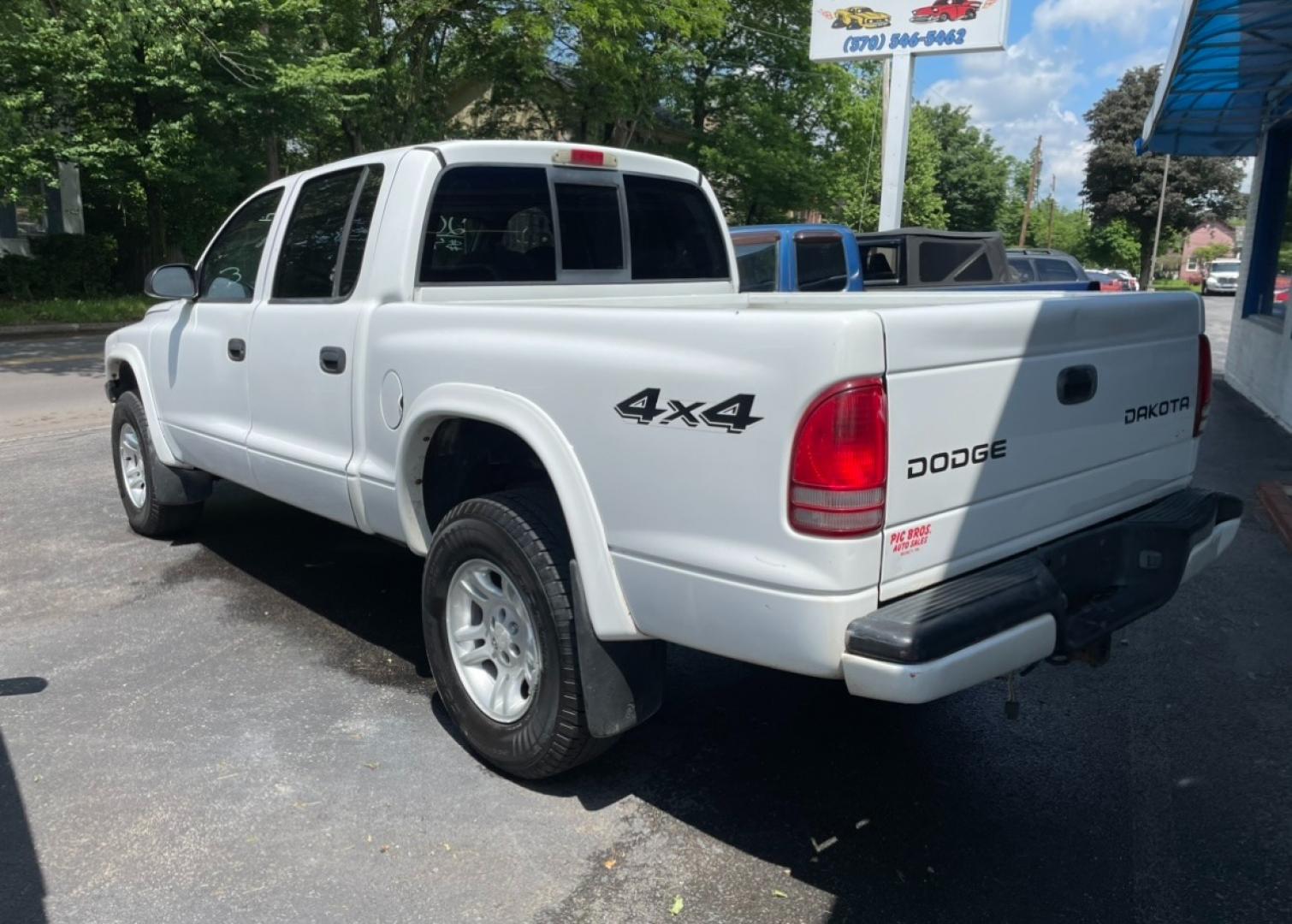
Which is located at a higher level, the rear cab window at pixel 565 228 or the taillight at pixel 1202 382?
the rear cab window at pixel 565 228

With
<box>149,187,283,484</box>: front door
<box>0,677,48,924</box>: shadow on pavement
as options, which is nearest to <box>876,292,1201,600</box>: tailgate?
<box>0,677,48,924</box>: shadow on pavement

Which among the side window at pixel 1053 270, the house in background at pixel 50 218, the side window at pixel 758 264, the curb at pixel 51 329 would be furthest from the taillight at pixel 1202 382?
the house in background at pixel 50 218

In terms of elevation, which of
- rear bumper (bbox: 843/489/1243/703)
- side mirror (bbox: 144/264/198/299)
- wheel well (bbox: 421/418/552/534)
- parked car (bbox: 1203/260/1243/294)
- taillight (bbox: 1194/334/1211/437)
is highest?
side mirror (bbox: 144/264/198/299)

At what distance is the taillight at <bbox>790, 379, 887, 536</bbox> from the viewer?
2.40m

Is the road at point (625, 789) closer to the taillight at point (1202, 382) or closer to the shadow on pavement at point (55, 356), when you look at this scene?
the taillight at point (1202, 382)

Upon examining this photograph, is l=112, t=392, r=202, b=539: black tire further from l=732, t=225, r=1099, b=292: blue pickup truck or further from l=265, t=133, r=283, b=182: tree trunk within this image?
l=265, t=133, r=283, b=182: tree trunk

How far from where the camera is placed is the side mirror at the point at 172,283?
4.93m

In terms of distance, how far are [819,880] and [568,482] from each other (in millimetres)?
1344

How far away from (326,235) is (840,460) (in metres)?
2.76

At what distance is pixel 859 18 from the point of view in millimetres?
17609

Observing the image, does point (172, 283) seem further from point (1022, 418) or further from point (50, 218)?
point (50, 218)

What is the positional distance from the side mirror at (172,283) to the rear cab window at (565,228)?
1.80 meters

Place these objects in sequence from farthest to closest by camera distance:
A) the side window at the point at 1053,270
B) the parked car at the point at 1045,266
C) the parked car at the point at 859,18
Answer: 1. the side window at the point at 1053,270
2. the parked car at the point at 1045,266
3. the parked car at the point at 859,18

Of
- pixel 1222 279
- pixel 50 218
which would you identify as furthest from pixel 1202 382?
pixel 1222 279
